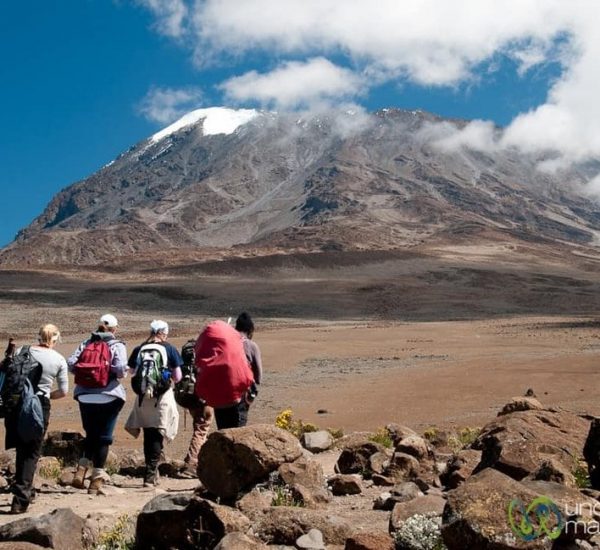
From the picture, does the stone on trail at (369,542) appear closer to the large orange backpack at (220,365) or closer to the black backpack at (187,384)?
the large orange backpack at (220,365)

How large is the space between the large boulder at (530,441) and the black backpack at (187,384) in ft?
8.61

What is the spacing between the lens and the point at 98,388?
19.9 ft

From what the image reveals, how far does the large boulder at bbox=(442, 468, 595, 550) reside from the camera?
3.27 m

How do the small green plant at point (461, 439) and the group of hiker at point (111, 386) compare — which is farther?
the small green plant at point (461, 439)

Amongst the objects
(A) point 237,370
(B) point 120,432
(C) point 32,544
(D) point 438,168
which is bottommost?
(B) point 120,432

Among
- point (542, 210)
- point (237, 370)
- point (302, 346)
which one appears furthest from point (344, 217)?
point (237, 370)

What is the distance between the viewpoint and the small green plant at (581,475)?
184 inches

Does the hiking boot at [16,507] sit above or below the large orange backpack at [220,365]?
below

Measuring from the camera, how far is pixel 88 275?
2419 inches

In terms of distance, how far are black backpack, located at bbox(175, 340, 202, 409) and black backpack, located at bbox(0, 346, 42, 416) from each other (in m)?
1.43

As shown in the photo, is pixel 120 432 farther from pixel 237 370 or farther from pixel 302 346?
pixel 302 346

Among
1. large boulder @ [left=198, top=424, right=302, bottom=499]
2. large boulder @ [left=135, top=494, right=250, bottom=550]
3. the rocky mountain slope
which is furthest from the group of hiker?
the rocky mountain slope

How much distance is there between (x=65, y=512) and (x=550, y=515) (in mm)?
2808

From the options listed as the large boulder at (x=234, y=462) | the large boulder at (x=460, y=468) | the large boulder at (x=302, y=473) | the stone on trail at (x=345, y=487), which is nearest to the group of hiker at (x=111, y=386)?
the large boulder at (x=234, y=462)
